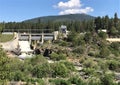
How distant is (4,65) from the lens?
59.4ft

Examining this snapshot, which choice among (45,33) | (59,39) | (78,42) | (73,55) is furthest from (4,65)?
(45,33)

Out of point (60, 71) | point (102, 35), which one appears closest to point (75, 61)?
point (102, 35)

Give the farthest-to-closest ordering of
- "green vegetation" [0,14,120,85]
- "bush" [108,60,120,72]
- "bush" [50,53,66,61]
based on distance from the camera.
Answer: "bush" [50,53,66,61]
"bush" [108,60,120,72]
"green vegetation" [0,14,120,85]

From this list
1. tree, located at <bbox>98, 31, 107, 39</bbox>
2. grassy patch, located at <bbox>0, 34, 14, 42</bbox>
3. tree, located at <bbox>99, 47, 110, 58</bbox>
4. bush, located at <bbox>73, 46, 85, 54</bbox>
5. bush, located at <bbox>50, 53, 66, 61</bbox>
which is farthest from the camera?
grassy patch, located at <bbox>0, 34, 14, 42</bbox>

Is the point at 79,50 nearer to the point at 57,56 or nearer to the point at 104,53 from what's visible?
the point at 104,53

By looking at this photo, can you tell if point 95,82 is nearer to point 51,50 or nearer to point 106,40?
point 51,50

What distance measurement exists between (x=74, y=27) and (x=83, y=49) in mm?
21839

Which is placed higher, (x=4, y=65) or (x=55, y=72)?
(x=4, y=65)

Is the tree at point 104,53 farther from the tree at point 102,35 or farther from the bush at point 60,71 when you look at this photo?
the bush at point 60,71

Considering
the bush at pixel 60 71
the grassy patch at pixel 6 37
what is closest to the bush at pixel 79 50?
the grassy patch at pixel 6 37

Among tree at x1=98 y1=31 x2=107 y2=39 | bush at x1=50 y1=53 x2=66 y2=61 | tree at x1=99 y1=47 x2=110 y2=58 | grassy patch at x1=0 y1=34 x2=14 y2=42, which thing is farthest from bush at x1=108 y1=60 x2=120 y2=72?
grassy patch at x1=0 y1=34 x2=14 y2=42

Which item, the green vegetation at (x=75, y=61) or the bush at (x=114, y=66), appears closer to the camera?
the green vegetation at (x=75, y=61)

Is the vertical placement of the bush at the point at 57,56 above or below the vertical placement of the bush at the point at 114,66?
above

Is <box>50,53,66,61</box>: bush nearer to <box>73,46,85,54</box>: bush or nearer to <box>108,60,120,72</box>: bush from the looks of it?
<box>73,46,85,54</box>: bush
